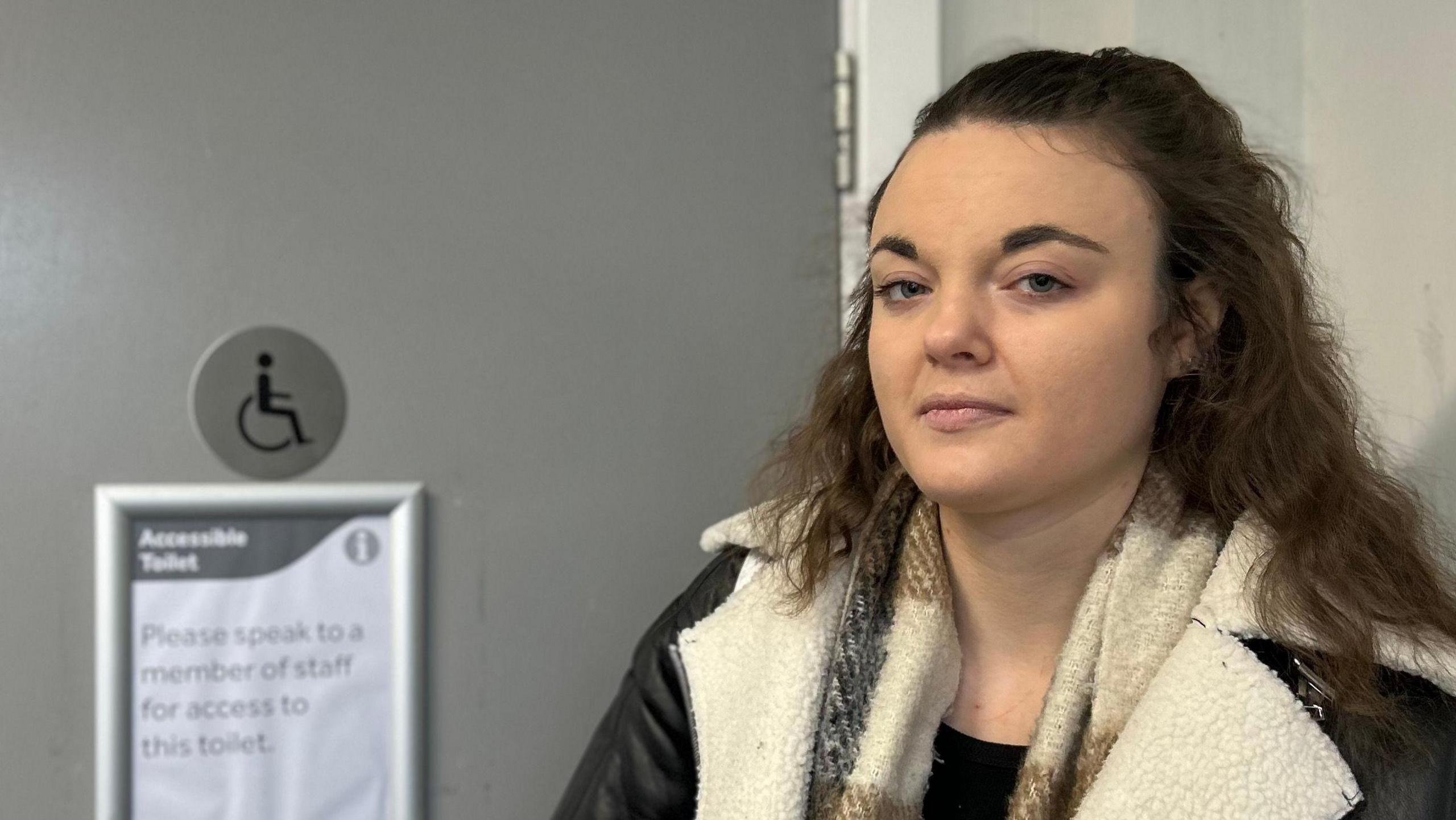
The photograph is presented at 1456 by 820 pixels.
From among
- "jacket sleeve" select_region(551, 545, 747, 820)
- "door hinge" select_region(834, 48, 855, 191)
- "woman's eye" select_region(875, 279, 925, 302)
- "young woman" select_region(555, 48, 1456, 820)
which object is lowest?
"jacket sleeve" select_region(551, 545, 747, 820)

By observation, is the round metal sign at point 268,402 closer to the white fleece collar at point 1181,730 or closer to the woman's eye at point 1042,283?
the white fleece collar at point 1181,730

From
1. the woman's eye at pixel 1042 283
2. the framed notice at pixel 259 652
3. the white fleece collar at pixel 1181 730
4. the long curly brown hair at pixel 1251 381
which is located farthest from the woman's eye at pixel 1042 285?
the framed notice at pixel 259 652

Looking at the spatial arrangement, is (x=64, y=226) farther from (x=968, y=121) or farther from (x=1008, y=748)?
(x=1008, y=748)

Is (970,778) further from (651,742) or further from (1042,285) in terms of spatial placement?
(1042,285)

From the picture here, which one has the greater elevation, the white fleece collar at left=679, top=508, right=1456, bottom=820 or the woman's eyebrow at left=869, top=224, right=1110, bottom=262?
the woman's eyebrow at left=869, top=224, right=1110, bottom=262

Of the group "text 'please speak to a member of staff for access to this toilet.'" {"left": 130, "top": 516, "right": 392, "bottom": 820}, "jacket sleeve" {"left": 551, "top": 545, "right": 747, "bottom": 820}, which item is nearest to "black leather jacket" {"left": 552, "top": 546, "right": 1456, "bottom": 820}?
"jacket sleeve" {"left": 551, "top": 545, "right": 747, "bottom": 820}

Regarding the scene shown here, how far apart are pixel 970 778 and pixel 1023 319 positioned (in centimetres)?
40

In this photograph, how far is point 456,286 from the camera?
4.23 feet

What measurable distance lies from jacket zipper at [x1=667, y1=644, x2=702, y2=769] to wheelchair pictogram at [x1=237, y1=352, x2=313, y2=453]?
1.38 feet

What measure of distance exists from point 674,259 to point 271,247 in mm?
403

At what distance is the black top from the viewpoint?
3.49ft

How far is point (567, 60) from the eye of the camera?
1.32m

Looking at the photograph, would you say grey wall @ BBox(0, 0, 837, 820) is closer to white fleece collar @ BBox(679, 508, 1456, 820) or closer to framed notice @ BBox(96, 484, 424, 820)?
framed notice @ BBox(96, 484, 424, 820)

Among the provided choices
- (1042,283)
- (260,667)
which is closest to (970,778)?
(1042,283)
